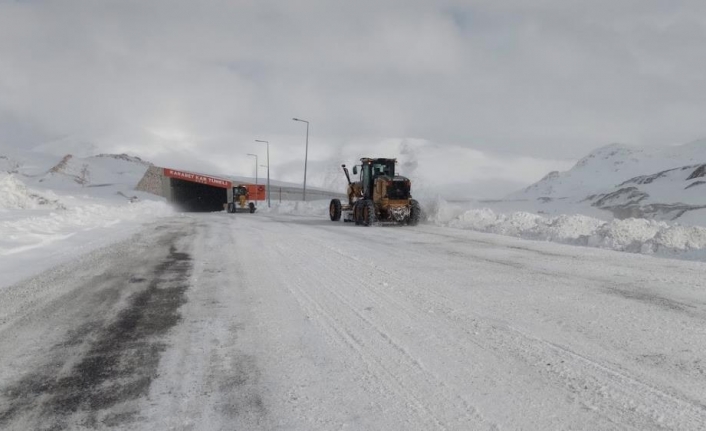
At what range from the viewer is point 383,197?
2027 cm

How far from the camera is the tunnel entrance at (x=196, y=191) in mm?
44312

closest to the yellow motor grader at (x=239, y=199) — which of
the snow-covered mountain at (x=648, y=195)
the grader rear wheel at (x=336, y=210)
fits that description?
the grader rear wheel at (x=336, y=210)

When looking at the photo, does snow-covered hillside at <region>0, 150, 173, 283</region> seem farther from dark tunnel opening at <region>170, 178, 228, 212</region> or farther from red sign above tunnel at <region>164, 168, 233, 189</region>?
red sign above tunnel at <region>164, 168, 233, 189</region>

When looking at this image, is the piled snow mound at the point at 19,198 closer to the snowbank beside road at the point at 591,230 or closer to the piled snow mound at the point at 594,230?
the snowbank beside road at the point at 591,230

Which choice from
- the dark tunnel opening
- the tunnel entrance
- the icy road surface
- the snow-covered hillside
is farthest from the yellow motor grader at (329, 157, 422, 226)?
the dark tunnel opening

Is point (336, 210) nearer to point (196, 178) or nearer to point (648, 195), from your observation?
point (196, 178)

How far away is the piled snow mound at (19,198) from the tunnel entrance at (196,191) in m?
14.8

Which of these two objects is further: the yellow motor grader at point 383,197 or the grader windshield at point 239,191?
the grader windshield at point 239,191

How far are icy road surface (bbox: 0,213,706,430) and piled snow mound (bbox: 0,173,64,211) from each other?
2291cm

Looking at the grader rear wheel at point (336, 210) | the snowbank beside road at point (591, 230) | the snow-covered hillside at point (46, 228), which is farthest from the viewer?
the grader rear wheel at point (336, 210)

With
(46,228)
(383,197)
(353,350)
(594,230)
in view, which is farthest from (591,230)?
(46,228)

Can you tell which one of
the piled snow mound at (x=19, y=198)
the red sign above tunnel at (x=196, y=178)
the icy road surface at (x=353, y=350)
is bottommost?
the icy road surface at (x=353, y=350)

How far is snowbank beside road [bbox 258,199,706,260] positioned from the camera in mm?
10914

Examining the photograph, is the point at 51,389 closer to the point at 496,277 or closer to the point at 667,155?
the point at 496,277
